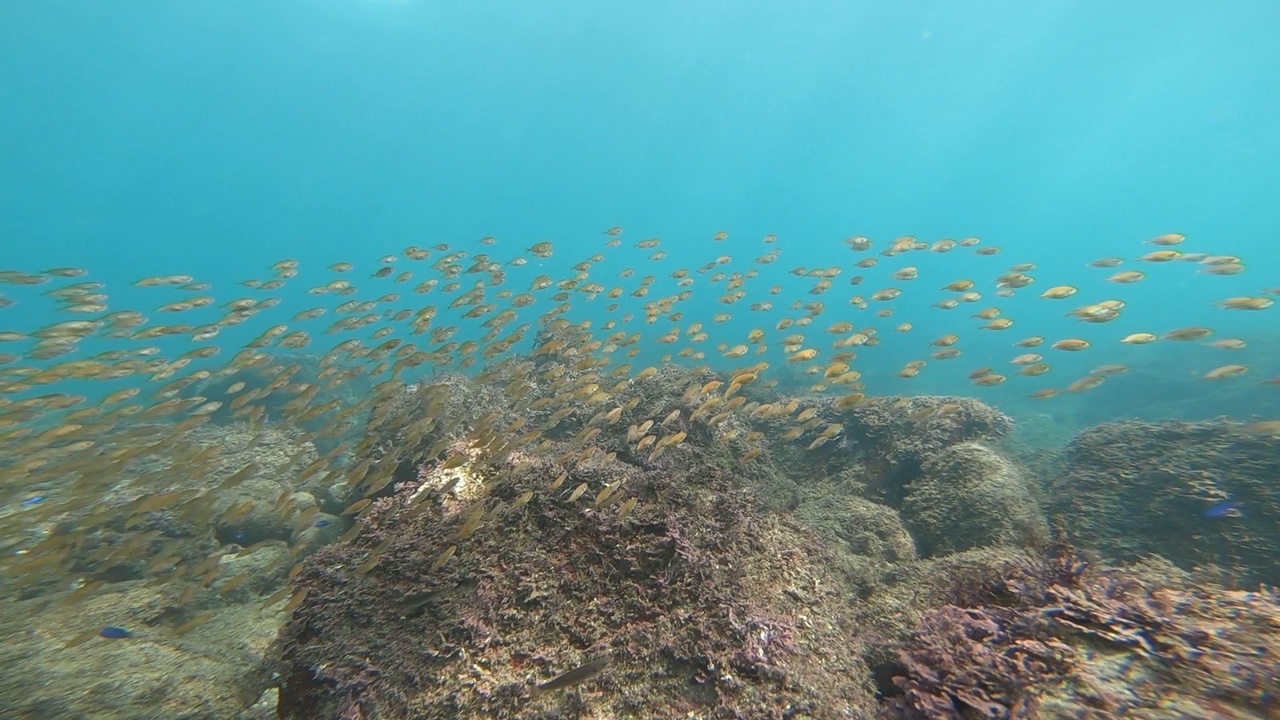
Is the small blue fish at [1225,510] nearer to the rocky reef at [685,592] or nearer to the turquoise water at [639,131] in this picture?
the rocky reef at [685,592]

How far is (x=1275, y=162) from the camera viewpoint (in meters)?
129

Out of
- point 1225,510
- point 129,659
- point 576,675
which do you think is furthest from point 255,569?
point 1225,510

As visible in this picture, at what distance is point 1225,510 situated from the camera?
20.9ft

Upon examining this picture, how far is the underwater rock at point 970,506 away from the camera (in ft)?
21.0

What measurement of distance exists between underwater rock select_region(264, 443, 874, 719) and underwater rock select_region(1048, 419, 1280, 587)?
16.4ft

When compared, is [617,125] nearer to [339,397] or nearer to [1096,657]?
[339,397]

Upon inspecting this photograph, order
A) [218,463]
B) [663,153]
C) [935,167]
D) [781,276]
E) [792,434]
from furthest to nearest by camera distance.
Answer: [781,276] → [935,167] → [663,153] → [218,463] → [792,434]

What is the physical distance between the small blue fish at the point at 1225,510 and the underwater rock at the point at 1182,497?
0.04 ft

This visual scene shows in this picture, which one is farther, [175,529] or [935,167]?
[935,167]

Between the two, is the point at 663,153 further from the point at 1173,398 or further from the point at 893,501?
the point at 893,501

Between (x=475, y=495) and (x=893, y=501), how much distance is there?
6396mm

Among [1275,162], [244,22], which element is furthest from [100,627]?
[1275,162]

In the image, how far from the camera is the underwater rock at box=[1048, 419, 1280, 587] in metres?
6.08

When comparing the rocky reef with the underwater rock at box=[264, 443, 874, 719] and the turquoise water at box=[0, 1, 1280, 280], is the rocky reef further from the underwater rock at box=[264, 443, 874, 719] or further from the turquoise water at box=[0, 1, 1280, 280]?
the turquoise water at box=[0, 1, 1280, 280]
